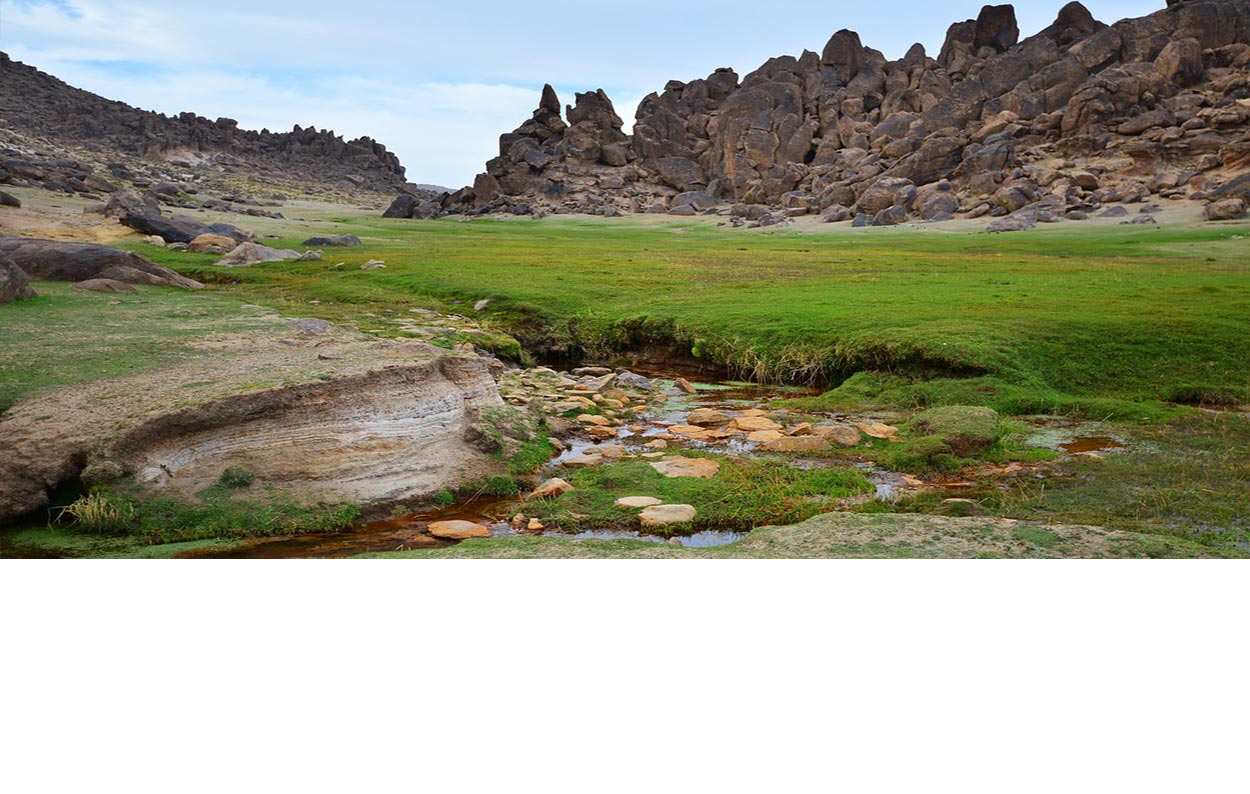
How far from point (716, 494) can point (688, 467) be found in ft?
2.71

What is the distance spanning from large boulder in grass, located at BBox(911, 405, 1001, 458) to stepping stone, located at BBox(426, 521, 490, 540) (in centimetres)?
541

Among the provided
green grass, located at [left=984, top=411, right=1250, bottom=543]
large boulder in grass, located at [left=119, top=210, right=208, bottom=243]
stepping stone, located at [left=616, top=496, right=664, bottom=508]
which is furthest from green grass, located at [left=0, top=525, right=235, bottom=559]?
large boulder in grass, located at [left=119, top=210, right=208, bottom=243]

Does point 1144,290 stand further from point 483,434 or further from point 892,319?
point 483,434

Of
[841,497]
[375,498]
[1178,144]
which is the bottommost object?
[841,497]

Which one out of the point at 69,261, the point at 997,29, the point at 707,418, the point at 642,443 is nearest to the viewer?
the point at 642,443

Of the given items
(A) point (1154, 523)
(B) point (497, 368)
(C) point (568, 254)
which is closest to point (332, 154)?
(C) point (568, 254)

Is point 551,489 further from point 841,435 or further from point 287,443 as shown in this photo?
point 841,435

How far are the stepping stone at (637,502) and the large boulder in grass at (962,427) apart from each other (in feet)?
12.0

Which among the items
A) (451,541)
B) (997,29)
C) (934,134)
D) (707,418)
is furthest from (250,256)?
(997,29)

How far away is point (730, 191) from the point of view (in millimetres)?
96375

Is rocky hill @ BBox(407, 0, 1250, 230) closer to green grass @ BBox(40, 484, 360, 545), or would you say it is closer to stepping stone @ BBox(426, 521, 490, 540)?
stepping stone @ BBox(426, 521, 490, 540)

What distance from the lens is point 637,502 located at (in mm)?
8391

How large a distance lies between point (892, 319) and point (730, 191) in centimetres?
8379

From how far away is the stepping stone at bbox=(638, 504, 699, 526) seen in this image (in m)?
8.08
